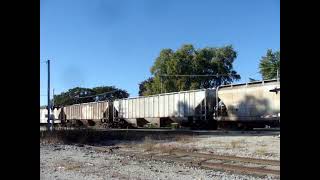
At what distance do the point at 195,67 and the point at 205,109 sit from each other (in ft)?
155

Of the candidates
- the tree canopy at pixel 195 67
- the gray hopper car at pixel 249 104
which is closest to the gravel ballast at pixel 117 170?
the gray hopper car at pixel 249 104

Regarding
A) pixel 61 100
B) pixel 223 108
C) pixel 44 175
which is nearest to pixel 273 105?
pixel 223 108

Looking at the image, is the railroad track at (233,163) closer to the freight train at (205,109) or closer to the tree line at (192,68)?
the freight train at (205,109)

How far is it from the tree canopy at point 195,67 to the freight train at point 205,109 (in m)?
30.6

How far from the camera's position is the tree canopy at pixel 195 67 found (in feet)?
272

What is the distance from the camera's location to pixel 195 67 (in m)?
84.1

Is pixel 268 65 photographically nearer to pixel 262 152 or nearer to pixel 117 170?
pixel 262 152

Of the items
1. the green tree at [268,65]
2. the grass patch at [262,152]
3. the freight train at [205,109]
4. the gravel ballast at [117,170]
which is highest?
the green tree at [268,65]

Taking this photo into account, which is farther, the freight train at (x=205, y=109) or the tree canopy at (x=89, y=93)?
the tree canopy at (x=89, y=93)

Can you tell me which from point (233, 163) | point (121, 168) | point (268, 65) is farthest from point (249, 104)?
point (268, 65)

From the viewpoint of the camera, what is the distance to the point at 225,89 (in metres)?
36.0

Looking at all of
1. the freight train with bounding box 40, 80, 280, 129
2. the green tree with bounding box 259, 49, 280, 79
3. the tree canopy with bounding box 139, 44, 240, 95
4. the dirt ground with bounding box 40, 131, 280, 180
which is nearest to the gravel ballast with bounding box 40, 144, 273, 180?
the dirt ground with bounding box 40, 131, 280, 180
